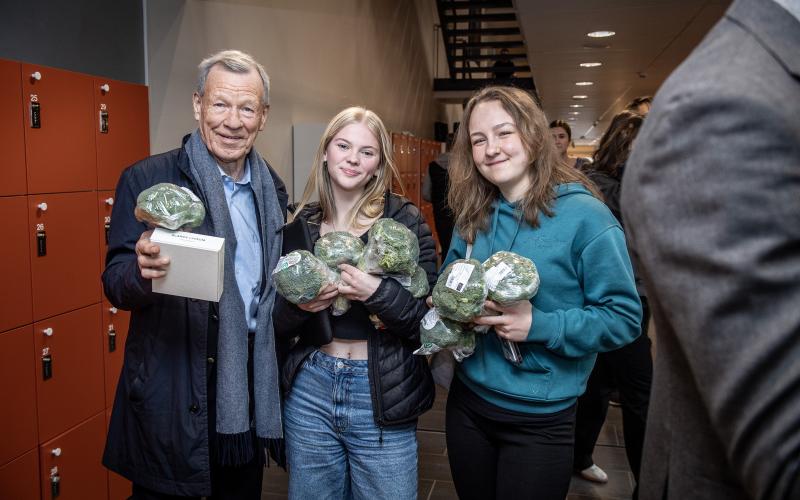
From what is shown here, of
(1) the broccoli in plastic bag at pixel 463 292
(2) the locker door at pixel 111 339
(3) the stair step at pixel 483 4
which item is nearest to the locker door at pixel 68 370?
(2) the locker door at pixel 111 339

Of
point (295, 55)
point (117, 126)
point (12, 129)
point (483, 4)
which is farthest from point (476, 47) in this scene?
point (12, 129)

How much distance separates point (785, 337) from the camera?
1.64 ft

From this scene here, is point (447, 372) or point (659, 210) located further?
point (447, 372)

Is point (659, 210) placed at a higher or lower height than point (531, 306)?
higher

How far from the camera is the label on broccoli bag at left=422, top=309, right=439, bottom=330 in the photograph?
5.26 ft

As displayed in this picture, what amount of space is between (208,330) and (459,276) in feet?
2.32

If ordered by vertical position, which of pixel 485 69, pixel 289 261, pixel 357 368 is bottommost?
pixel 357 368

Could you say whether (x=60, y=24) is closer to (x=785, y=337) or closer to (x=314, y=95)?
(x=785, y=337)

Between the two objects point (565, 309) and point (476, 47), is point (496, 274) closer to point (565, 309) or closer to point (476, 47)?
point (565, 309)

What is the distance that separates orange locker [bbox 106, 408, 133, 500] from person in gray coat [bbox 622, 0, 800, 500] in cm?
270

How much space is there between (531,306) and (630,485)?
217cm

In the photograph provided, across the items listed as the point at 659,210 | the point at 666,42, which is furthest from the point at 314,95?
the point at 659,210

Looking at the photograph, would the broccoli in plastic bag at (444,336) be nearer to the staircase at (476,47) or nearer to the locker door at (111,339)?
the locker door at (111,339)

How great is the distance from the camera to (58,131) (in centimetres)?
231
